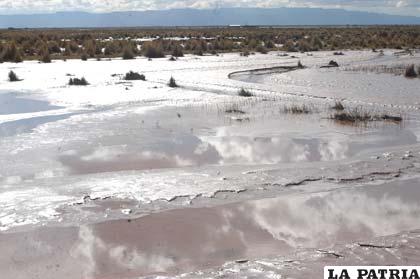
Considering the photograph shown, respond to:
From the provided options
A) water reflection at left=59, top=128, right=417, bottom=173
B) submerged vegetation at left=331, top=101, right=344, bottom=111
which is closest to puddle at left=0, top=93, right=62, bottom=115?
water reflection at left=59, top=128, right=417, bottom=173

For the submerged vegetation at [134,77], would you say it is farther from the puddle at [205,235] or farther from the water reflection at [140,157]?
the puddle at [205,235]

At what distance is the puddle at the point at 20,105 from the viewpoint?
1653cm

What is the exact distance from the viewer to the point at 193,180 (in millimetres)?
9234

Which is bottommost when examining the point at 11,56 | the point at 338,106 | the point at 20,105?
the point at 20,105

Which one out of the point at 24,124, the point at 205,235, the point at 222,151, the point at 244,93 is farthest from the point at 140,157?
the point at 244,93

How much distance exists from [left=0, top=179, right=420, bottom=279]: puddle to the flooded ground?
2cm

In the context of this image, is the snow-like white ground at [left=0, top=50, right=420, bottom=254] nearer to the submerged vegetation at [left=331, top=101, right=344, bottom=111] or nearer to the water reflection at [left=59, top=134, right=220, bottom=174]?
the water reflection at [left=59, top=134, right=220, bottom=174]

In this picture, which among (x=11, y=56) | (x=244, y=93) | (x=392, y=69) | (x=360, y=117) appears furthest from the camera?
(x=11, y=56)

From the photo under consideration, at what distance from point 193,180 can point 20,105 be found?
1017 cm

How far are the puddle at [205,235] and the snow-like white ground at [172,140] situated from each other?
1.91ft

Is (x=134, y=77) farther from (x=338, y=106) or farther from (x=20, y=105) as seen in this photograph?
(x=338, y=106)

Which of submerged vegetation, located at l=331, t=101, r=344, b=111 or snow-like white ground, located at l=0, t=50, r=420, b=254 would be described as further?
submerged vegetation, located at l=331, t=101, r=344, b=111

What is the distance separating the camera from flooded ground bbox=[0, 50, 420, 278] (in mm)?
6586

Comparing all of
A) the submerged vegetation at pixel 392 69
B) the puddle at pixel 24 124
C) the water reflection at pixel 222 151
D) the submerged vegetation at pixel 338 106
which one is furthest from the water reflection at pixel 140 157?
the submerged vegetation at pixel 392 69
